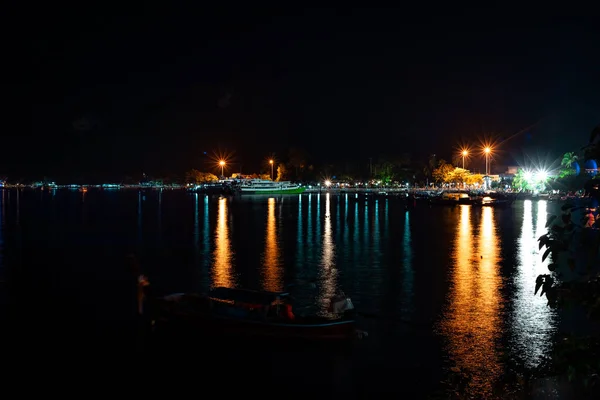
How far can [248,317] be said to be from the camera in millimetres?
15516

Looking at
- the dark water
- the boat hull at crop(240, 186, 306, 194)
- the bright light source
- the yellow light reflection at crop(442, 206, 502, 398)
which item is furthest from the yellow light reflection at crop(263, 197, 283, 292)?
the boat hull at crop(240, 186, 306, 194)

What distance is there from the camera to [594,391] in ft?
24.8

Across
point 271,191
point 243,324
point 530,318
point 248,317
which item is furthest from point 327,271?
point 271,191

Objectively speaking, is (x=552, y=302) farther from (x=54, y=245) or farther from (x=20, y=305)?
(x=54, y=245)

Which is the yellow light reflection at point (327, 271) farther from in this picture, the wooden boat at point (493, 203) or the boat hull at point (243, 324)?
the wooden boat at point (493, 203)

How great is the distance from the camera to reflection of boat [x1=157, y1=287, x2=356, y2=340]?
15133 mm

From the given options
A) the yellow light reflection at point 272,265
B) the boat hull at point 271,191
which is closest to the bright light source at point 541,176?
the boat hull at point 271,191

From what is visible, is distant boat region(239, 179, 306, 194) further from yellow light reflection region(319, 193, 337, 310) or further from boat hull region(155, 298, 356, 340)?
boat hull region(155, 298, 356, 340)

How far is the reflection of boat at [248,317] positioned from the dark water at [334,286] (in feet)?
1.59

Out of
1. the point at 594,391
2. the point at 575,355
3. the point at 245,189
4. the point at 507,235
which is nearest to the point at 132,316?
the point at 594,391

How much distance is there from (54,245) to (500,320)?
97.9ft

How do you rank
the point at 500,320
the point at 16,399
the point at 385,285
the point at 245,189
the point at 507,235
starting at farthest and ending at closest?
1. the point at 245,189
2. the point at 507,235
3. the point at 385,285
4. the point at 500,320
5. the point at 16,399

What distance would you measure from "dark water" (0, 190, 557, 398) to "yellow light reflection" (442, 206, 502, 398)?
0.19ft

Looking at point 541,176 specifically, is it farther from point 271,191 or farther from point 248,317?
point 248,317
